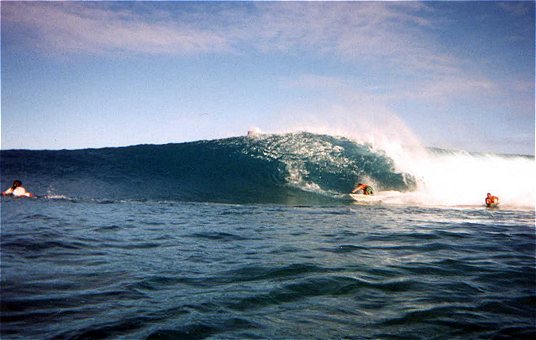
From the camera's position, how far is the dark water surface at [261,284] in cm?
295

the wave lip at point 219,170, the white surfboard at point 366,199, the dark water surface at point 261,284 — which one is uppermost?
the wave lip at point 219,170

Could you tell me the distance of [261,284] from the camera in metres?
A: 4.03

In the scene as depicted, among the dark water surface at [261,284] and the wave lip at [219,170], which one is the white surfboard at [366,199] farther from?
the dark water surface at [261,284]

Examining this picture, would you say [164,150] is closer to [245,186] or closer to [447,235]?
[245,186]

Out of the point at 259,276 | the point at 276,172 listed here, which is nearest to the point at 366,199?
the point at 276,172

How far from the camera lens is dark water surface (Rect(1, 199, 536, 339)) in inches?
116

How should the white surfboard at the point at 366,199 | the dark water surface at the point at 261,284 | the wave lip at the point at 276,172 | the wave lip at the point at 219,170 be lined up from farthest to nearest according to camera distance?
1. the wave lip at the point at 219,170
2. the wave lip at the point at 276,172
3. the white surfboard at the point at 366,199
4. the dark water surface at the point at 261,284

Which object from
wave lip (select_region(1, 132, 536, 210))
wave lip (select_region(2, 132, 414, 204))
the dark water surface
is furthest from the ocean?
wave lip (select_region(1, 132, 536, 210))

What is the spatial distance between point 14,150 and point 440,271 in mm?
35334

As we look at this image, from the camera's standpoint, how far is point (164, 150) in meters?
26.3

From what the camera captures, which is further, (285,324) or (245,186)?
(245,186)

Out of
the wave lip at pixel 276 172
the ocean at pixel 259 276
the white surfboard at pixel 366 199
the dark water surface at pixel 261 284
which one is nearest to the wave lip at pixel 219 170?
the wave lip at pixel 276 172

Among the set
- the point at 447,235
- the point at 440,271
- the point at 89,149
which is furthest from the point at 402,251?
the point at 89,149

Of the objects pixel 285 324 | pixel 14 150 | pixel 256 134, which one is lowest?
pixel 285 324
